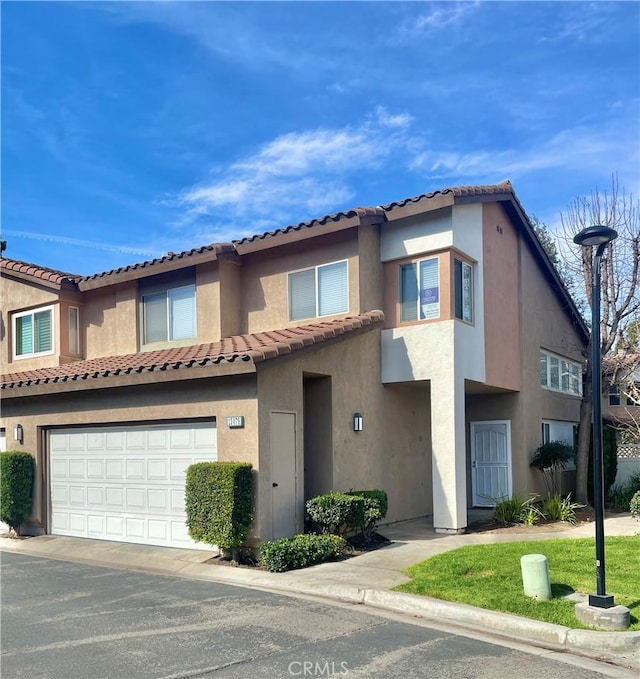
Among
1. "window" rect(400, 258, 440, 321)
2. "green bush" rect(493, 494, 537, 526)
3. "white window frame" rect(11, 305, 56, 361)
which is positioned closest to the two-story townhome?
"window" rect(400, 258, 440, 321)

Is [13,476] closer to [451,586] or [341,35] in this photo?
[451,586]

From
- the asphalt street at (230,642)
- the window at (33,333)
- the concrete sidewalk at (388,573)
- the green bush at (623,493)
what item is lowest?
the green bush at (623,493)

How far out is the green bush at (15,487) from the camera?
1426 cm

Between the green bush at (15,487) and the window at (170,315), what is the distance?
3975 mm

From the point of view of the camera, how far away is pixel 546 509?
1516 centimetres

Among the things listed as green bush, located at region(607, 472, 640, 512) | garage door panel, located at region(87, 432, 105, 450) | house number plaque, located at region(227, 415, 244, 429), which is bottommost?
green bush, located at region(607, 472, 640, 512)

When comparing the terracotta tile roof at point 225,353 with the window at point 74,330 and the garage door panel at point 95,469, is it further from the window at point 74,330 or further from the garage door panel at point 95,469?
the window at point 74,330

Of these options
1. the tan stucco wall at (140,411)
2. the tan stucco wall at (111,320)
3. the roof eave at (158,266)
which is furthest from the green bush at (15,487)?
the roof eave at (158,266)

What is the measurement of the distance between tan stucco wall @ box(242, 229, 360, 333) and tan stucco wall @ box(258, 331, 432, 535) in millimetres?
1395

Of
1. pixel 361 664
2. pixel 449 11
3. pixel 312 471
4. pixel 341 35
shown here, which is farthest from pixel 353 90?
pixel 361 664

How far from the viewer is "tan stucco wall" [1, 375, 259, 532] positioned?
11.2 m

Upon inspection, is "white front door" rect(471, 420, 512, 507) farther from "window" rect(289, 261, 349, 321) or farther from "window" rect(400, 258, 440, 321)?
"window" rect(289, 261, 349, 321)

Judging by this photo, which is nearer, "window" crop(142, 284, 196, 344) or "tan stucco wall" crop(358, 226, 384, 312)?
"tan stucco wall" crop(358, 226, 384, 312)

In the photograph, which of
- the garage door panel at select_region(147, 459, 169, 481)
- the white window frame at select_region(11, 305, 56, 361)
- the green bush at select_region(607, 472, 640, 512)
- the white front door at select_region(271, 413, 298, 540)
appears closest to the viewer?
the white front door at select_region(271, 413, 298, 540)
